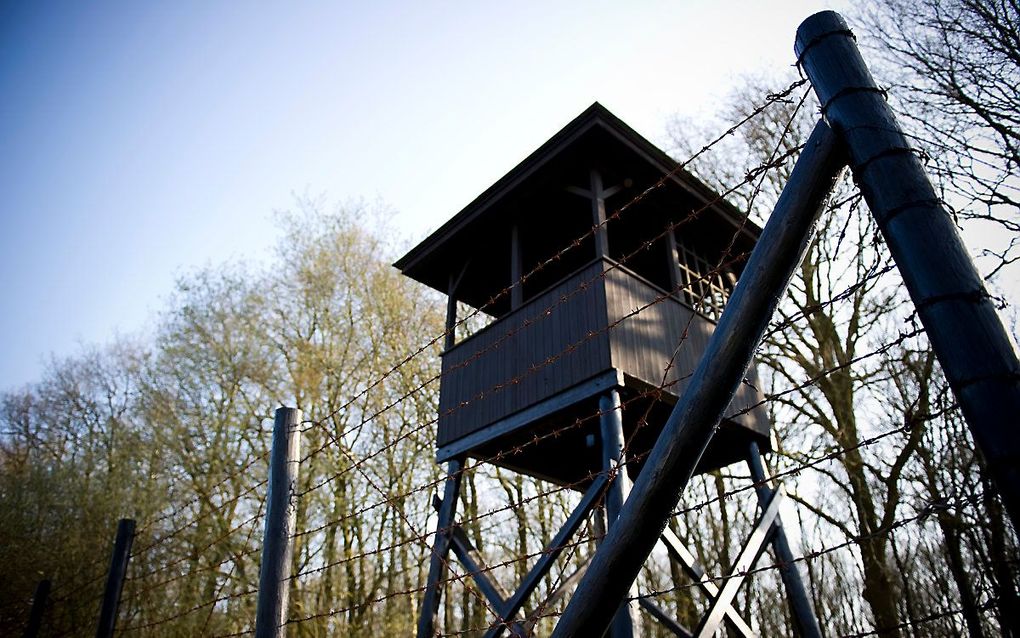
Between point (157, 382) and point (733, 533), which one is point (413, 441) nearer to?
point (157, 382)

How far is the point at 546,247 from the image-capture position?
33.4 feet

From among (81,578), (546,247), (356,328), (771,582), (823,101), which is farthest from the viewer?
(771,582)

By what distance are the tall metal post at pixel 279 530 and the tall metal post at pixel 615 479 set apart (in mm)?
2355

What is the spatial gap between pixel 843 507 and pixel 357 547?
418 inches

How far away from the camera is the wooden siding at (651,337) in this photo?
6457mm

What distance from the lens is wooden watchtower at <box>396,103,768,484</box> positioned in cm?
664

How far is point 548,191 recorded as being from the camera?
8523 millimetres

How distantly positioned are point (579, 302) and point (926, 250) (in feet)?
18.7

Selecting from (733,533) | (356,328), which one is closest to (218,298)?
(356,328)

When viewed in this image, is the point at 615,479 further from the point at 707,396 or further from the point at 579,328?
the point at 707,396

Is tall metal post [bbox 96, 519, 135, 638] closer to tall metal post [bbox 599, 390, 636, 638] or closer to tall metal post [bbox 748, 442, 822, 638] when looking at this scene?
tall metal post [bbox 599, 390, 636, 638]

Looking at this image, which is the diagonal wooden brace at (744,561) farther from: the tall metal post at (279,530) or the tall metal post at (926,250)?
the tall metal post at (926,250)

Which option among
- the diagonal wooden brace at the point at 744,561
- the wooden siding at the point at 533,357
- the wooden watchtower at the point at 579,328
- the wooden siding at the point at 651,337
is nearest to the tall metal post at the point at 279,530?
the wooden watchtower at the point at 579,328

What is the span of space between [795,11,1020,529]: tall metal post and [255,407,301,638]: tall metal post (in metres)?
2.60
